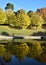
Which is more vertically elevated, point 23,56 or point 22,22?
point 22,22

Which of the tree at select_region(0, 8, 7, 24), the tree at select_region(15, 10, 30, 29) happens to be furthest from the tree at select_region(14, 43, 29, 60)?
the tree at select_region(0, 8, 7, 24)

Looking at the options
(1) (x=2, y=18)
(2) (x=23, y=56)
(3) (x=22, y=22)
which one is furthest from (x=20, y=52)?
(1) (x=2, y=18)

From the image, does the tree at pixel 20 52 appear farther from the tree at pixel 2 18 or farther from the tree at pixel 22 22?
the tree at pixel 2 18

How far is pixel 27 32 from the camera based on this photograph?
154ft

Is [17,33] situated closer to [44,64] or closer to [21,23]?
[21,23]

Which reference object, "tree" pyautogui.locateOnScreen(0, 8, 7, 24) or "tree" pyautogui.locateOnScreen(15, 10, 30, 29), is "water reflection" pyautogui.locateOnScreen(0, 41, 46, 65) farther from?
"tree" pyautogui.locateOnScreen(0, 8, 7, 24)

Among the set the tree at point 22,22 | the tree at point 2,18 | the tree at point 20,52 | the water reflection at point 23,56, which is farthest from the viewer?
the tree at point 2,18

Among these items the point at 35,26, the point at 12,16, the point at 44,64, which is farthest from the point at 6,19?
the point at 44,64

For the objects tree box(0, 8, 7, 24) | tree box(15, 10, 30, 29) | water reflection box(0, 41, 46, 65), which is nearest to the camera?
water reflection box(0, 41, 46, 65)

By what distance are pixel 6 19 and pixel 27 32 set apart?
33.2 ft

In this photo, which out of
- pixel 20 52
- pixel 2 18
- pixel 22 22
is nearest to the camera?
pixel 20 52

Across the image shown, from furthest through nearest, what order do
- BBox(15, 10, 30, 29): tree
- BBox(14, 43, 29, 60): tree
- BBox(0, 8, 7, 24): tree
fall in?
BBox(0, 8, 7, 24): tree < BBox(15, 10, 30, 29): tree < BBox(14, 43, 29, 60): tree

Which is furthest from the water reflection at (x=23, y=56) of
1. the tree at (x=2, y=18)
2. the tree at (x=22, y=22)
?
the tree at (x=2, y=18)

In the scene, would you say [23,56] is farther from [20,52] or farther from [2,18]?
[2,18]
